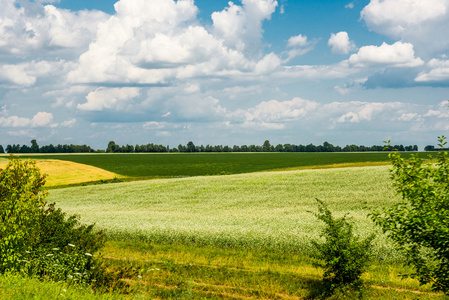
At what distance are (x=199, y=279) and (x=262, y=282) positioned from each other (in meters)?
2.47

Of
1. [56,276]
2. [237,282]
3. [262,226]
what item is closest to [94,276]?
[56,276]

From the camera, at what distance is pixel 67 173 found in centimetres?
7525

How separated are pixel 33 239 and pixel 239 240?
410 inches

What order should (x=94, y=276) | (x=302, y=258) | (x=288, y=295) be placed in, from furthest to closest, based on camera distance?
1. (x=302, y=258)
2. (x=288, y=295)
3. (x=94, y=276)

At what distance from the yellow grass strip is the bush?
5885 cm

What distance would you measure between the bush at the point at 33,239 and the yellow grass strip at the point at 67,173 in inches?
Result: 2317

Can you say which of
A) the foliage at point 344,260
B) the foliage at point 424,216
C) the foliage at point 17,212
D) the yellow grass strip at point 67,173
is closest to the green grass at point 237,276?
the foliage at point 344,260

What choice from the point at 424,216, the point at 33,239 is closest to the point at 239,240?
the point at 33,239

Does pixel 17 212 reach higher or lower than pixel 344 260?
higher

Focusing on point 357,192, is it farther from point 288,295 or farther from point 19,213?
point 19,213

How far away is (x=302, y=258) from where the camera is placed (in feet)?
59.2

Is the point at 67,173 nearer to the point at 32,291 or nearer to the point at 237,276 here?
the point at 237,276

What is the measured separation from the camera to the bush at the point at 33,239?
38.0 ft

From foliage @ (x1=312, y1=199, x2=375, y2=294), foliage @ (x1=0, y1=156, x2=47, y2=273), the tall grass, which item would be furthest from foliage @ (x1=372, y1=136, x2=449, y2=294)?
foliage @ (x1=0, y1=156, x2=47, y2=273)
